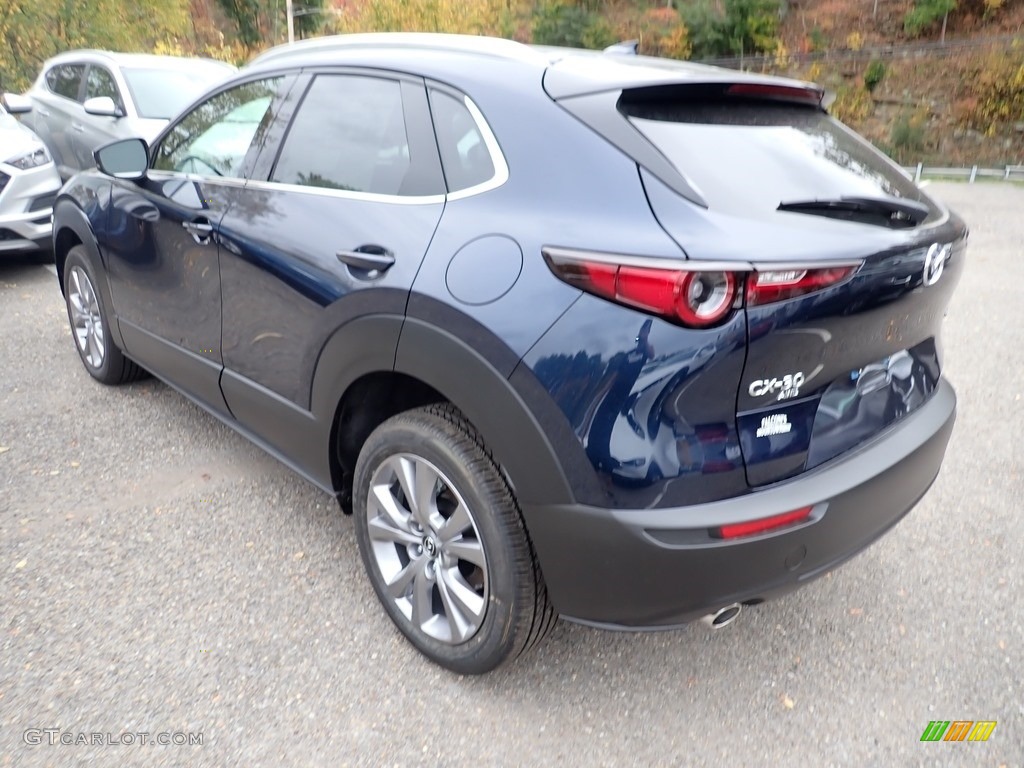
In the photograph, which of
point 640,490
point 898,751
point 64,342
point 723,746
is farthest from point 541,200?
point 64,342

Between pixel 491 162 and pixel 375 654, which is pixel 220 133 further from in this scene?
pixel 375 654

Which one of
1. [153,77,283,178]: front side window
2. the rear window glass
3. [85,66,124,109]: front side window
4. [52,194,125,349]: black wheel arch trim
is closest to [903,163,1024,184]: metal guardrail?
[85,66,124,109]: front side window

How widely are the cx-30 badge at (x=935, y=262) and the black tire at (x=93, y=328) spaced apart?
3609 mm

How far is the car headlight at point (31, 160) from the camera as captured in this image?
6.31 meters

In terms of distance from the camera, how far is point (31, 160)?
21.1 feet

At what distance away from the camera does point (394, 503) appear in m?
2.40

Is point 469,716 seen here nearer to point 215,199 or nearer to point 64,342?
point 215,199

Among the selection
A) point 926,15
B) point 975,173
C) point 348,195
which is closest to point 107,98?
point 348,195

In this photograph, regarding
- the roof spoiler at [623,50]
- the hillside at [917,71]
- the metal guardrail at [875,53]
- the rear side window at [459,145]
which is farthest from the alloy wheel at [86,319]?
the metal guardrail at [875,53]

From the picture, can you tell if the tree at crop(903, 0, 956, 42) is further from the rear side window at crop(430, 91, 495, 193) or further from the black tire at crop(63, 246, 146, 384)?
the rear side window at crop(430, 91, 495, 193)

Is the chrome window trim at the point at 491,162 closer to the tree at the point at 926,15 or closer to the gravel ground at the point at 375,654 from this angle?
the gravel ground at the point at 375,654

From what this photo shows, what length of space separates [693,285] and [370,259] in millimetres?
971

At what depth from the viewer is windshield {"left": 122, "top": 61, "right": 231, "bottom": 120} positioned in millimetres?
7297

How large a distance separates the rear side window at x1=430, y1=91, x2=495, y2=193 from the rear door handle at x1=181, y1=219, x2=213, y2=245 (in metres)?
1.12
